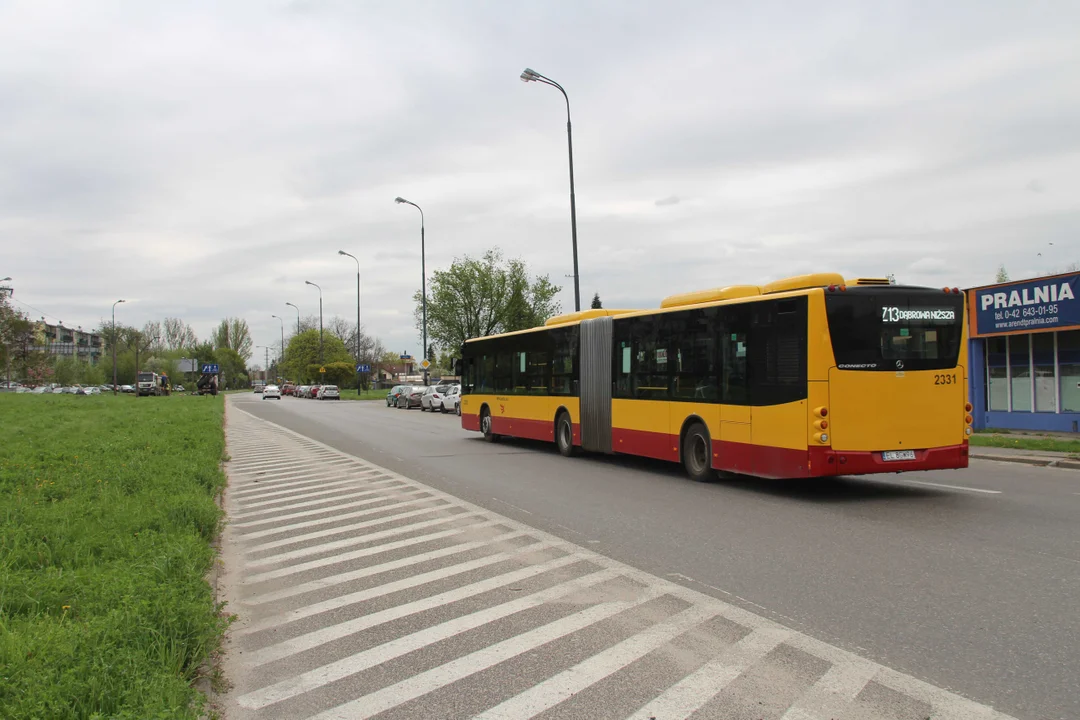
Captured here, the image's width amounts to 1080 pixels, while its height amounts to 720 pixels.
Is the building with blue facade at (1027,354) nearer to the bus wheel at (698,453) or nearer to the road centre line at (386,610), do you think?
the bus wheel at (698,453)

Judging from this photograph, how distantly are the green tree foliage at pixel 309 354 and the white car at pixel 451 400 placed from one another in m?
64.0

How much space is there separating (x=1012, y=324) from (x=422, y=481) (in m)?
16.1

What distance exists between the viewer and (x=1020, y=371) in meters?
20.2

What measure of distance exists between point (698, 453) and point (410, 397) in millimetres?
36844

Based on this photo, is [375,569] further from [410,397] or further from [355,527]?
[410,397]

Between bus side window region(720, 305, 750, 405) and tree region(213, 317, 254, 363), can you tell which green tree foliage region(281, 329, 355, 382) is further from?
bus side window region(720, 305, 750, 405)

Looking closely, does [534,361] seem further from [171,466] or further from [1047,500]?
[1047,500]

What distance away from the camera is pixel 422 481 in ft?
41.2

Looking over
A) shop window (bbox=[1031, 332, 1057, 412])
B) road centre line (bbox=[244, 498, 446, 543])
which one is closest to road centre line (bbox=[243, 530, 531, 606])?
road centre line (bbox=[244, 498, 446, 543])

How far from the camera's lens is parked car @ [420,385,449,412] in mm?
42406

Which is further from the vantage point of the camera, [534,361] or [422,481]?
[534,361]

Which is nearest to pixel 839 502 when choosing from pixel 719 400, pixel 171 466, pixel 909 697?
pixel 719 400

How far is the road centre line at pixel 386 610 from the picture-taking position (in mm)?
4773

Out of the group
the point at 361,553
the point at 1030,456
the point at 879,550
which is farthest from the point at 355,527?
the point at 1030,456
